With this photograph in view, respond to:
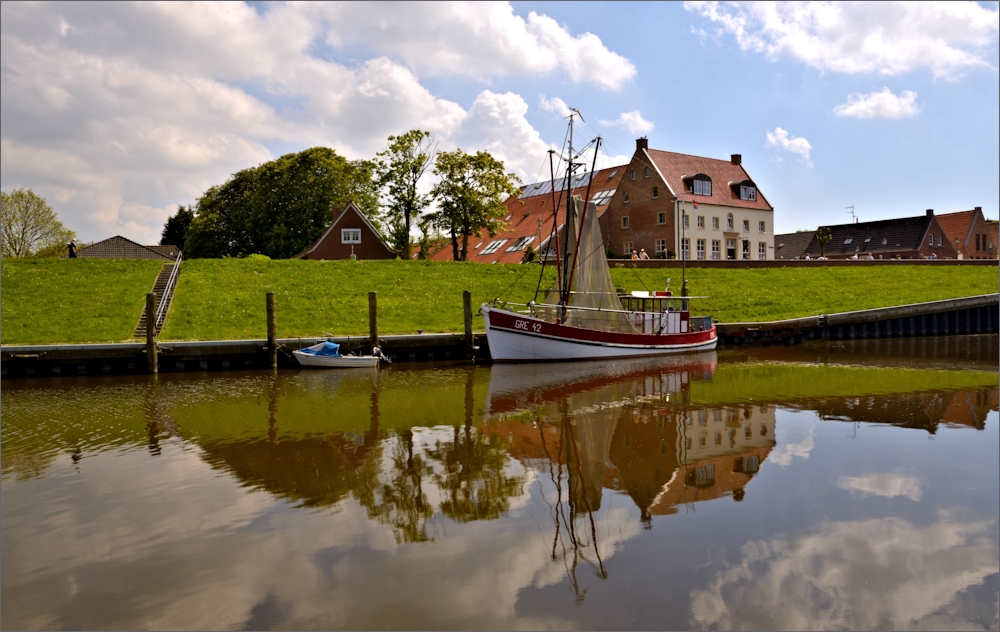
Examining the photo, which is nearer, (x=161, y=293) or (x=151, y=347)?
(x=151, y=347)

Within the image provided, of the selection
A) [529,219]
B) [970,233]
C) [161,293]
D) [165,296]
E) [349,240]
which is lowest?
[165,296]

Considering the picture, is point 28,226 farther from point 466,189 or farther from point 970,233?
point 970,233

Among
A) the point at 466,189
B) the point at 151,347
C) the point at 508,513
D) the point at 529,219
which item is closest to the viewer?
the point at 508,513

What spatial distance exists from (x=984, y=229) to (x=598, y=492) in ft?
Result: 287

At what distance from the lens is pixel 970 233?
7625cm

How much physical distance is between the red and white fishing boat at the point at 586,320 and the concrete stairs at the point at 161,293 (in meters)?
14.1

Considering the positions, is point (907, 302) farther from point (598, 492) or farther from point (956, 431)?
point (598, 492)

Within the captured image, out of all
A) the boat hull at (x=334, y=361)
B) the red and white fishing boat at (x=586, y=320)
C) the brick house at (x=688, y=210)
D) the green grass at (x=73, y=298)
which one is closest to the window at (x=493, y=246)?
the brick house at (x=688, y=210)

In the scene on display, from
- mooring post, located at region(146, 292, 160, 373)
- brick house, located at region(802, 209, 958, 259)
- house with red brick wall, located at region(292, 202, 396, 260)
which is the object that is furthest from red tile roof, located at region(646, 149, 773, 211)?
mooring post, located at region(146, 292, 160, 373)

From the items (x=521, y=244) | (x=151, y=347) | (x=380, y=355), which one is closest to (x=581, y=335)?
(x=380, y=355)

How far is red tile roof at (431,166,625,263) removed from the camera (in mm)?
59938

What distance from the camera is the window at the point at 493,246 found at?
208 feet

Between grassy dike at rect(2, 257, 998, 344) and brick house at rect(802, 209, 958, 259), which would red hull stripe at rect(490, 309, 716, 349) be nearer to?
grassy dike at rect(2, 257, 998, 344)

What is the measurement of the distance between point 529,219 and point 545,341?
1518 inches
